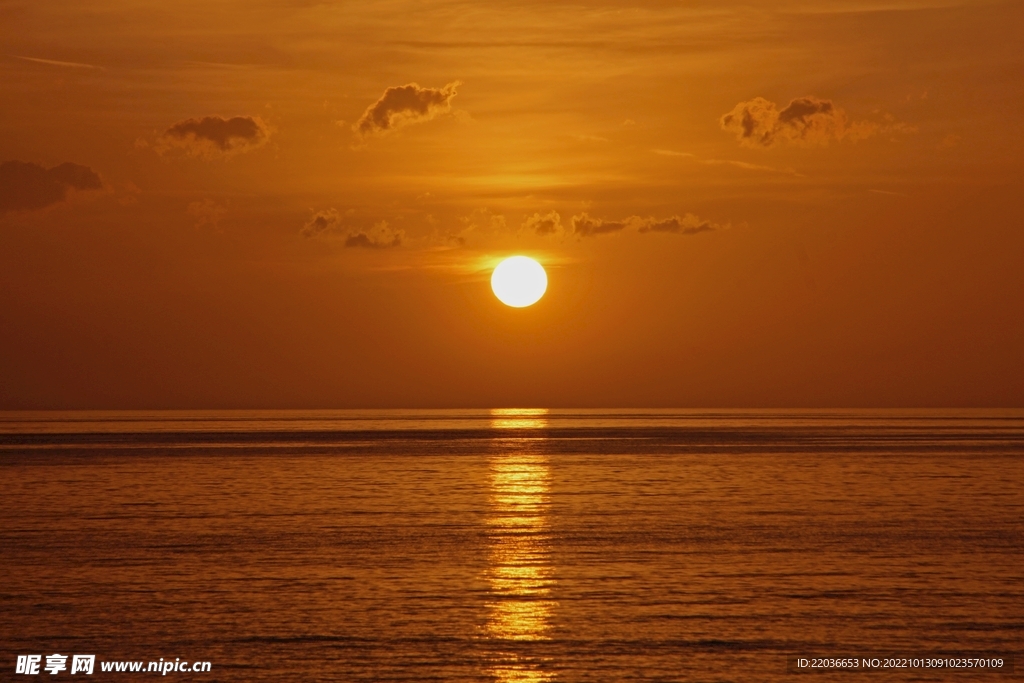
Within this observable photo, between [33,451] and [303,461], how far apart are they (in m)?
43.5

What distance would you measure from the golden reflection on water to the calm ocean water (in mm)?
128

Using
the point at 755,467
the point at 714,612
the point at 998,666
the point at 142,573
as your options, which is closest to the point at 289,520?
the point at 142,573

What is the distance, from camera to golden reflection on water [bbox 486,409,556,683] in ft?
93.3

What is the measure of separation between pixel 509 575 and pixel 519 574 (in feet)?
1.59

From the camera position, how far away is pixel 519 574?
41.3 m

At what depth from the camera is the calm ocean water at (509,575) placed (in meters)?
29.1

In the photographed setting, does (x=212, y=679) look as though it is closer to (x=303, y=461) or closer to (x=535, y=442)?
(x=303, y=461)

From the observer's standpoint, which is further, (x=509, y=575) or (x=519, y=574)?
(x=519, y=574)

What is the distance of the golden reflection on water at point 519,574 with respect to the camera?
93.3 ft

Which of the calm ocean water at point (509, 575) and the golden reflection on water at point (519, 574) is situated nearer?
the golden reflection on water at point (519, 574)

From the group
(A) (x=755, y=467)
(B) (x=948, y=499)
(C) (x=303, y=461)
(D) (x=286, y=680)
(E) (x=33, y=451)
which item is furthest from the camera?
(E) (x=33, y=451)

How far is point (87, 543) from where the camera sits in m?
49.1

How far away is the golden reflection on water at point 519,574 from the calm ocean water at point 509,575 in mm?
128

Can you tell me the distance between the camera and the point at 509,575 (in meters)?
40.9
